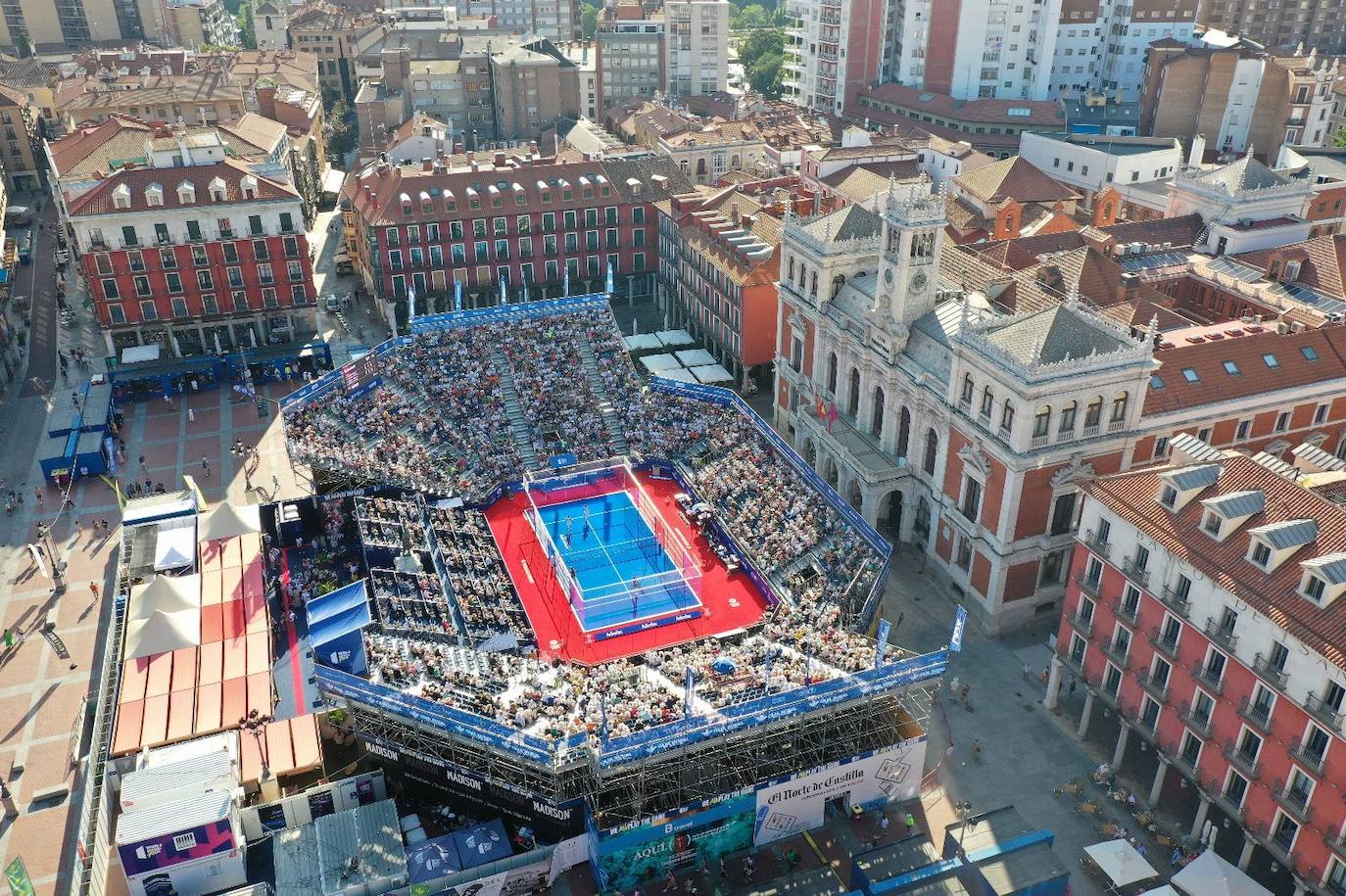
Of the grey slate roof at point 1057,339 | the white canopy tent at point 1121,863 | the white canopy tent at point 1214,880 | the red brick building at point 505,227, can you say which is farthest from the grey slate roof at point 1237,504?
the red brick building at point 505,227

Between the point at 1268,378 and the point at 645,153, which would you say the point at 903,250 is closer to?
the point at 1268,378

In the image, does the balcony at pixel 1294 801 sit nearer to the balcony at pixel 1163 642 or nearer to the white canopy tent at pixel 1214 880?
the white canopy tent at pixel 1214 880

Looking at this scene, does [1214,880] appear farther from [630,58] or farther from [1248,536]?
[630,58]

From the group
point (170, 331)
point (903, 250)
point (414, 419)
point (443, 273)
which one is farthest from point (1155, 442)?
point (170, 331)

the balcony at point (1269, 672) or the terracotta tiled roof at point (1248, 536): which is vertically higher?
the terracotta tiled roof at point (1248, 536)

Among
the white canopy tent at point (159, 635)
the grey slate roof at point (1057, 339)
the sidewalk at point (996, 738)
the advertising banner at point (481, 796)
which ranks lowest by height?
the sidewalk at point (996, 738)

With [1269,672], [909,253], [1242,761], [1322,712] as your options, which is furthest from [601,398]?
[1322,712]
